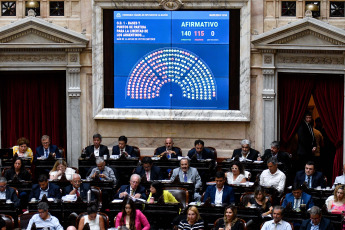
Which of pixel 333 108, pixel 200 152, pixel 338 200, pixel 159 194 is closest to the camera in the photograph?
pixel 338 200

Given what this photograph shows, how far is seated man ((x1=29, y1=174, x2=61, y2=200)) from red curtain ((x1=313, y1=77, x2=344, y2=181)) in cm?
590

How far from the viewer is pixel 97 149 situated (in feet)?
67.2

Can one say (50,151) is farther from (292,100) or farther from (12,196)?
(292,100)

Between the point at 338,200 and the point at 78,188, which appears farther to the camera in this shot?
the point at 78,188

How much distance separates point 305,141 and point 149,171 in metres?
3.73

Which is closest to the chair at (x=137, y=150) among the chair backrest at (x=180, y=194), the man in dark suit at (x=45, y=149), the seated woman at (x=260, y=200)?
the man in dark suit at (x=45, y=149)

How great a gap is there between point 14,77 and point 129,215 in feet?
21.8

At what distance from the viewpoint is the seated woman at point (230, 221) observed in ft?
52.1

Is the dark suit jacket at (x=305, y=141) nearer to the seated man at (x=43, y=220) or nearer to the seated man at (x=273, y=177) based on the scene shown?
the seated man at (x=273, y=177)

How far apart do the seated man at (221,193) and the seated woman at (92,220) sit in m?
2.20

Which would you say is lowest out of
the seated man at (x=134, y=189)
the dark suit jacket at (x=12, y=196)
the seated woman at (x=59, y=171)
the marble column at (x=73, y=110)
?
the dark suit jacket at (x=12, y=196)

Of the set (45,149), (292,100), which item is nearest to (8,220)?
(45,149)

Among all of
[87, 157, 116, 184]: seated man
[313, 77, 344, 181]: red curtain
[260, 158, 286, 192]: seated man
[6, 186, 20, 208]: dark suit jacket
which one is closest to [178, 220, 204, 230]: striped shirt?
[260, 158, 286, 192]: seated man

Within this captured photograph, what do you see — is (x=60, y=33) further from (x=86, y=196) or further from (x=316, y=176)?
(x=316, y=176)
